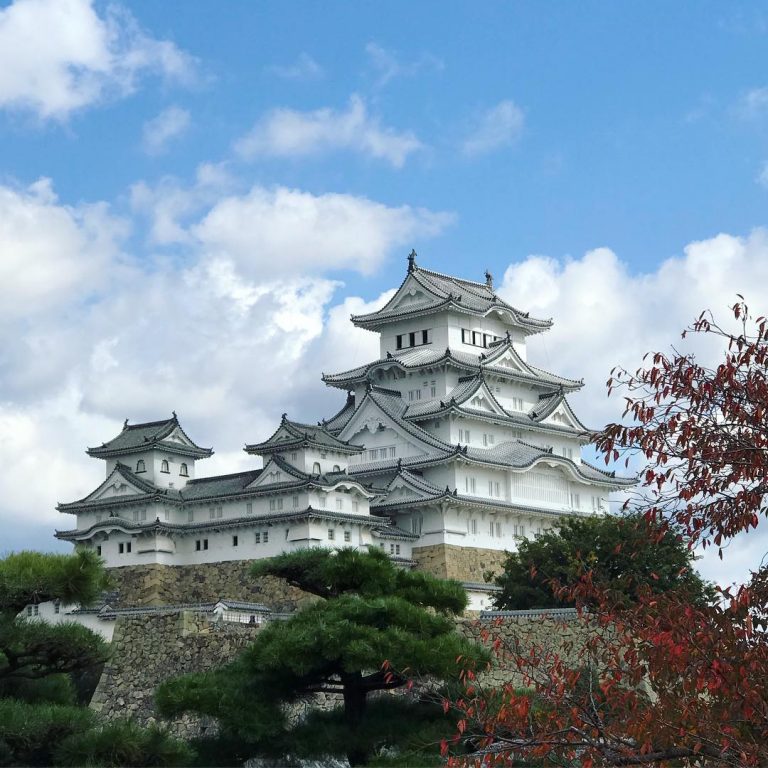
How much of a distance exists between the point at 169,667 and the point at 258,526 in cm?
2619

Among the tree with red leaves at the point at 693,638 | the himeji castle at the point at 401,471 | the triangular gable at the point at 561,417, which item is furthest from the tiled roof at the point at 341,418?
the tree with red leaves at the point at 693,638

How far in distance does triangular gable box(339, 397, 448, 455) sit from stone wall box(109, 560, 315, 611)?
31.7 ft

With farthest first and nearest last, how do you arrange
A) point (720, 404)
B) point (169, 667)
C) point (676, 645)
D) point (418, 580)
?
point (169, 667) → point (418, 580) → point (720, 404) → point (676, 645)

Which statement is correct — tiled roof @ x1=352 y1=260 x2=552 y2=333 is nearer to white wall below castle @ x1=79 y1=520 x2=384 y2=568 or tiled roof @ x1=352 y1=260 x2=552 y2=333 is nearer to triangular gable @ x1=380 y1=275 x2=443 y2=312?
triangular gable @ x1=380 y1=275 x2=443 y2=312

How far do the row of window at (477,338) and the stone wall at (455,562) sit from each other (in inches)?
503

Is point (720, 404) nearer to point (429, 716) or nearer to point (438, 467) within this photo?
point (429, 716)

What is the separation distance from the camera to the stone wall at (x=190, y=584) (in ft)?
178

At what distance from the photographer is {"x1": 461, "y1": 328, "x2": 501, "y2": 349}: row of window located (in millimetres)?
66812

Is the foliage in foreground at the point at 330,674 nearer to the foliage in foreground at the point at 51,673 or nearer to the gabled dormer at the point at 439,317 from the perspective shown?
the foliage in foreground at the point at 51,673

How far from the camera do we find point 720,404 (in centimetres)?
1129

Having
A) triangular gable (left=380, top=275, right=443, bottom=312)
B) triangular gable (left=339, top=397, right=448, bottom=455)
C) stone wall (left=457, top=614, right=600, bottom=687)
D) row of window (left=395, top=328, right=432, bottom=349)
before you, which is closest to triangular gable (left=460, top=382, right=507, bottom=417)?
triangular gable (left=339, top=397, right=448, bottom=455)

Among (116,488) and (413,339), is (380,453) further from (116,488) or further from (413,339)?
(116,488)

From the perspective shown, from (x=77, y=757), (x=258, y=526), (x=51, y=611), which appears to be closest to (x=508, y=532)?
(x=258, y=526)

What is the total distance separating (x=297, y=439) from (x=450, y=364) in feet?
34.9
